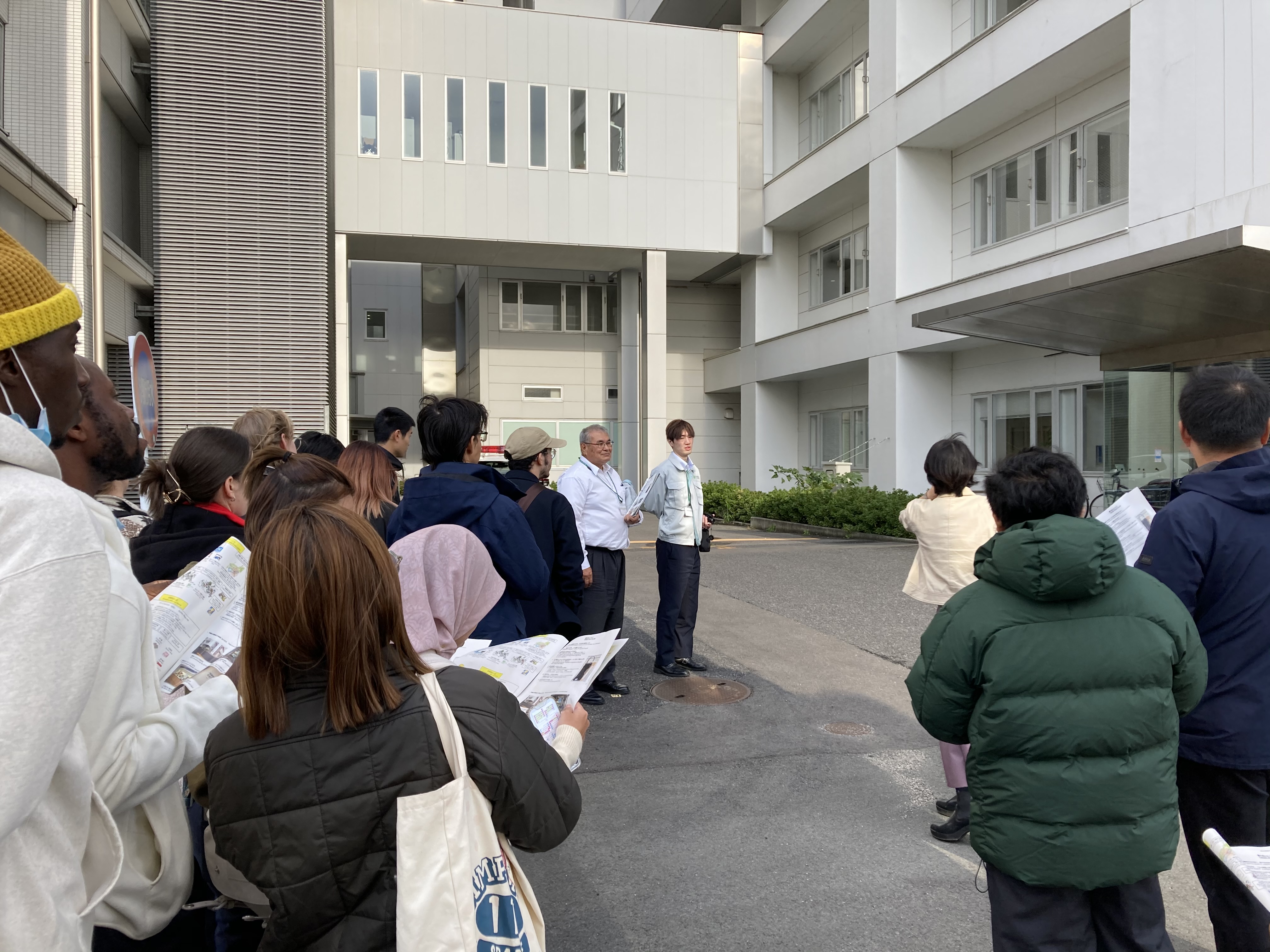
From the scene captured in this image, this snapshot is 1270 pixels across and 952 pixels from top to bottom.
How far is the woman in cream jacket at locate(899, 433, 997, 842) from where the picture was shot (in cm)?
454

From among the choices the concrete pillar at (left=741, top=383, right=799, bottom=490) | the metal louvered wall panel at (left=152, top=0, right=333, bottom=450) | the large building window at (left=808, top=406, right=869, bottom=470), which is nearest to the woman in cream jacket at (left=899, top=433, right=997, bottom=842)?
the metal louvered wall panel at (left=152, top=0, right=333, bottom=450)

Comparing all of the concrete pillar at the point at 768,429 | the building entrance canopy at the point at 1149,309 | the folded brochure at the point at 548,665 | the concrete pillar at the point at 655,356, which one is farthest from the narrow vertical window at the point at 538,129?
the folded brochure at the point at 548,665

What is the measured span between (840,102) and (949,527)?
2120 cm

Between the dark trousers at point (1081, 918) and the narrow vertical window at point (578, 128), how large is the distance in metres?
22.2

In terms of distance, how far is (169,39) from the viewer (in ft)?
54.1

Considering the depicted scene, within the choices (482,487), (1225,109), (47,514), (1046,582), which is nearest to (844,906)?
(1046,582)

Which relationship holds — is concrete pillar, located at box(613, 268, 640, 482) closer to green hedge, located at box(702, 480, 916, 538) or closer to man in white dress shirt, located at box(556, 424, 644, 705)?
green hedge, located at box(702, 480, 916, 538)

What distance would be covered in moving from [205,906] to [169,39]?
18788 millimetres

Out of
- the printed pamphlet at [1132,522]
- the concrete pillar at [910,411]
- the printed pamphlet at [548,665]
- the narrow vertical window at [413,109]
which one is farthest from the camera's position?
the narrow vertical window at [413,109]

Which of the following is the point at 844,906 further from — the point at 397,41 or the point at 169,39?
the point at 397,41

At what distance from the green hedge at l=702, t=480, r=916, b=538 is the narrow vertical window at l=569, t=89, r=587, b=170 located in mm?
9338

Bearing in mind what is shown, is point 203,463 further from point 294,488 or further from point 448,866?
point 448,866

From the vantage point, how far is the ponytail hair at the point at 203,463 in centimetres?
317

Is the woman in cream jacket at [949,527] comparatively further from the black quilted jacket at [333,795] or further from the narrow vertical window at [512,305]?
the narrow vertical window at [512,305]
